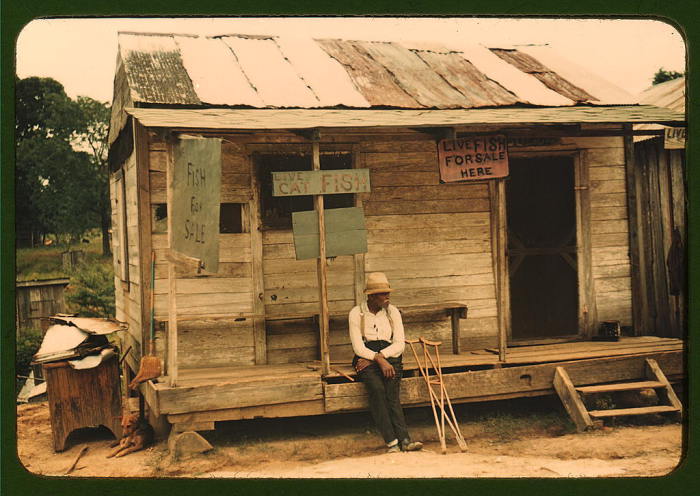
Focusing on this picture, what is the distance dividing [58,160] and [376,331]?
9.49 metres

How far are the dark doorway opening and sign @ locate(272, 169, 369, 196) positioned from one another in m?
4.07

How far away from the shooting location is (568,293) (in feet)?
37.0

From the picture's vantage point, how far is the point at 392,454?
24.5ft

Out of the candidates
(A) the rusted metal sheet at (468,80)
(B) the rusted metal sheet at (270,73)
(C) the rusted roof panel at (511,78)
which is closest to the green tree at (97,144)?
(B) the rusted metal sheet at (270,73)

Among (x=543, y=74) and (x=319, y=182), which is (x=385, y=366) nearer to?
(x=319, y=182)

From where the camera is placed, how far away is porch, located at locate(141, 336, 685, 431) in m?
7.58

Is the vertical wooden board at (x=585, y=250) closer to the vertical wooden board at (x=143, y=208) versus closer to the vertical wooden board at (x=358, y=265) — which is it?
the vertical wooden board at (x=358, y=265)

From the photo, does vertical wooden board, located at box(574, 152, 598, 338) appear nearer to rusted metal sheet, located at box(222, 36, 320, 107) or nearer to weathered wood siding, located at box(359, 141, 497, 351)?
weathered wood siding, located at box(359, 141, 497, 351)

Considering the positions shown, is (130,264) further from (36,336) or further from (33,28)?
(33,28)

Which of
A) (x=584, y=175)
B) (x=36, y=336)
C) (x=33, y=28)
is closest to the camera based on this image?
(x=33, y=28)

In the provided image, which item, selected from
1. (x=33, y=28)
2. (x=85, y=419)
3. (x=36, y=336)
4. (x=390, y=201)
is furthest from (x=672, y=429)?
(x=36, y=336)

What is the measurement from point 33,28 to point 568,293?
8.33 metres

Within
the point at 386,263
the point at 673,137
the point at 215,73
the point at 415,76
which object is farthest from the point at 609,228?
the point at 215,73

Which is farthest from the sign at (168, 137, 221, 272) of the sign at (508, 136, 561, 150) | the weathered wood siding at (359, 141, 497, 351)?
the sign at (508, 136, 561, 150)
